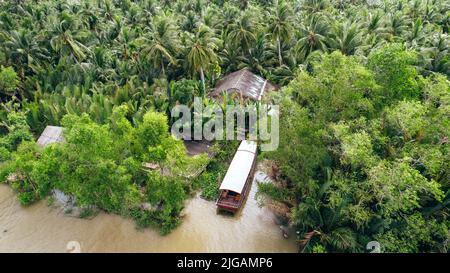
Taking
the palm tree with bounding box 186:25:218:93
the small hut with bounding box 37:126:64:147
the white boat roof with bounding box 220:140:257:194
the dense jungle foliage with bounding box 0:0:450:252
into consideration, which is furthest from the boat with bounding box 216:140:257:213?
the small hut with bounding box 37:126:64:147

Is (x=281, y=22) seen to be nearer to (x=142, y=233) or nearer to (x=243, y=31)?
(x=243, y=31)

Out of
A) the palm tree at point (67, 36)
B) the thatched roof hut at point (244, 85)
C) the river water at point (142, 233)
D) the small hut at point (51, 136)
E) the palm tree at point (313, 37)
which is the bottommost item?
the river water at point (142, 233)

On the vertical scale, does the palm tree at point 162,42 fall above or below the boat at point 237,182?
above

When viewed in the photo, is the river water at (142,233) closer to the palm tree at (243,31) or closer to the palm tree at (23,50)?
the palm tree at (243,31)

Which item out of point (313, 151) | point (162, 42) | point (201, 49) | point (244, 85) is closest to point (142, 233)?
point (313, 151)

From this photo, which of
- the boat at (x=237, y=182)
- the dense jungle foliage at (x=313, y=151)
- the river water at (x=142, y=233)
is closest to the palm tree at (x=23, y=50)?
the dense jungle foliage at (x=313, y=151)
